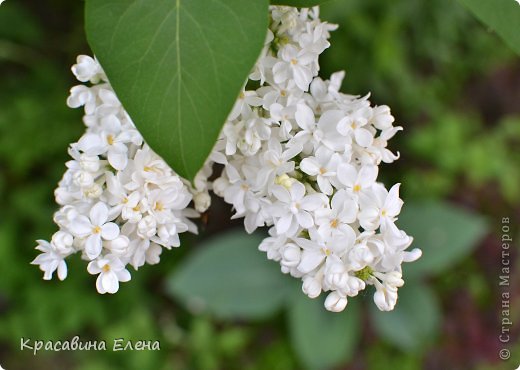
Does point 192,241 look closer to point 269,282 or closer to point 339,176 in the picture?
point 269,282

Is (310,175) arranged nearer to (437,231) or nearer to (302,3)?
(302,3)

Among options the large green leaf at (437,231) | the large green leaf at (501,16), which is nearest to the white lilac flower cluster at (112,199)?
the large green leaf at (501,16)

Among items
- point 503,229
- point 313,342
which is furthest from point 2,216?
point 503,229

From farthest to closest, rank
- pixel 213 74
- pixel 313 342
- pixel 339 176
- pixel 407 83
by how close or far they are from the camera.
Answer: pixel 407 83
pixel 313 342
pixel 339 176
pixel 213 74

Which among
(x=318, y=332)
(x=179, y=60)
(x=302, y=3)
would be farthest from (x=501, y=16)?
(x=318, y=332)

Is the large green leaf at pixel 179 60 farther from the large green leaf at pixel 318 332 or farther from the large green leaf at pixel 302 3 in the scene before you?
the large green leaf at pixel 318 332
